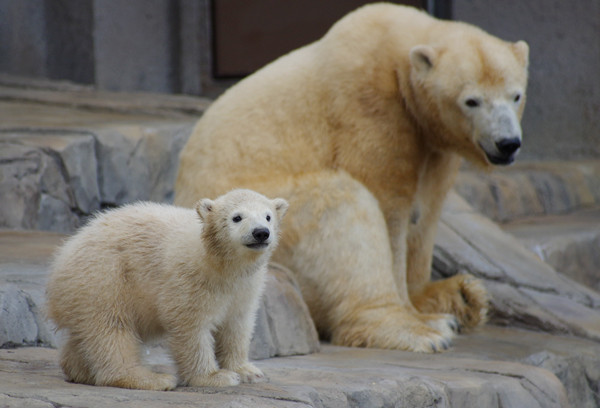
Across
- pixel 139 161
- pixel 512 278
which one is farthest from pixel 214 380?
pixel 139 161

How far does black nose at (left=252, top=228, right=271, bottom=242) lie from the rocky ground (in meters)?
0.41

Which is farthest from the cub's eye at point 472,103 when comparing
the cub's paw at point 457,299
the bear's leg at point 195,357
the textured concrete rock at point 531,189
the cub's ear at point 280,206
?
the textured concrete rock at point 531,189

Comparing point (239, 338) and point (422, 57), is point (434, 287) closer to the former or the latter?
point (422, 57)

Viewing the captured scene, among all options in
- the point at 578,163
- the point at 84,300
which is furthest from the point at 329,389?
the point at 578,163

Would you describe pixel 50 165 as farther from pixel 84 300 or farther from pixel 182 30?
pixel 182 30

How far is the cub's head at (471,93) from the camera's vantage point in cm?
401

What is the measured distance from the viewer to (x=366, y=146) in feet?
13.9

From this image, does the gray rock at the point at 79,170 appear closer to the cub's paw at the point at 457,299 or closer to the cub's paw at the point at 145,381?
the cub's paw at the point at 457,299

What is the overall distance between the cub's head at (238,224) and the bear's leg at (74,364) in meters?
0.49

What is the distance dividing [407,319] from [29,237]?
5.77 ft

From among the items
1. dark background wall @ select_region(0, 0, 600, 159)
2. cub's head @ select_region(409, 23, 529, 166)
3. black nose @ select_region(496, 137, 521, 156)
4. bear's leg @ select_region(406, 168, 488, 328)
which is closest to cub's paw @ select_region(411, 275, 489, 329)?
bear's leg @ select_region(406, 168, 488, 328)

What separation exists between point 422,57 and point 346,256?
98 cm

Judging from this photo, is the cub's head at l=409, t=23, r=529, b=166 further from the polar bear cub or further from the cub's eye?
the polar bear cub

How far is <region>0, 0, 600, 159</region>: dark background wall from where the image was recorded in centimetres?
820
